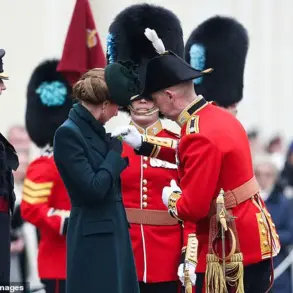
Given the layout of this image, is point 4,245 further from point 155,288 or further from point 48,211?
point 48,211

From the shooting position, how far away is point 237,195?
5.72 metres

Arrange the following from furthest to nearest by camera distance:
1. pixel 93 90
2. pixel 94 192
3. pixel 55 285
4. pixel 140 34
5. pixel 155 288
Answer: pixel 55 285, pixel 140 34, pixel 155 288, pixel 93 90, pixel 94 192

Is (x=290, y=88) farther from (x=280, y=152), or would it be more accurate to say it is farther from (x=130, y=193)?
(x=130, y=193)

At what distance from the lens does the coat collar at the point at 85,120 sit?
5.63 meters

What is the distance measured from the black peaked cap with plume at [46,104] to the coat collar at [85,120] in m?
1.92

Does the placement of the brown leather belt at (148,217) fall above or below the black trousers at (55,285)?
above

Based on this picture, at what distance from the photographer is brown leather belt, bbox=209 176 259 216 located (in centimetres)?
570

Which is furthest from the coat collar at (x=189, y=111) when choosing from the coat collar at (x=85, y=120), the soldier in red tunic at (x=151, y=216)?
the soldier in red tunic at (x=151, y=216)

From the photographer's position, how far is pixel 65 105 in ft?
25.1

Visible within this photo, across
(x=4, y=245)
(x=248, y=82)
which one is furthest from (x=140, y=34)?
(x=248, y=82)

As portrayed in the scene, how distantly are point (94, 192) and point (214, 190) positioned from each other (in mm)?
552

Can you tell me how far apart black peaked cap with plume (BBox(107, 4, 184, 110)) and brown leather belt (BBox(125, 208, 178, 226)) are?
760mm

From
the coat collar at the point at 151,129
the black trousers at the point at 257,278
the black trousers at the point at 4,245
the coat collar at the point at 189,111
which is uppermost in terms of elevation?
the coat collar at the point at 189,111

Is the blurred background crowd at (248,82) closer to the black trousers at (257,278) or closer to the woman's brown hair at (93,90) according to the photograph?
the black trousers at (257,278)
